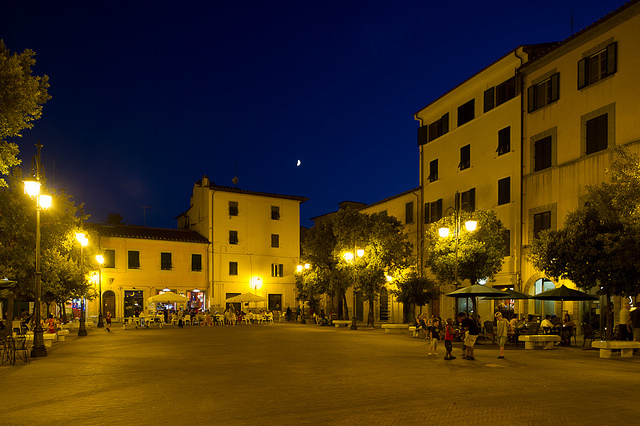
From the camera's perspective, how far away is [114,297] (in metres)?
46.1

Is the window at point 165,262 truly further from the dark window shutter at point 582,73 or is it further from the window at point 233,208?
the dark window shutter at point 582,73

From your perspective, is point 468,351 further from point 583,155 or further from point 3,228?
point 3,228

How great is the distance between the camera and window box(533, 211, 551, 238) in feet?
89.1

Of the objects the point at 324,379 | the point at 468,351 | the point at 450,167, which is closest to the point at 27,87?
the point at 324,379

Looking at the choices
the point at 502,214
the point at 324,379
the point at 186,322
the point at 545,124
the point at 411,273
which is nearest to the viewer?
the point at 324,379

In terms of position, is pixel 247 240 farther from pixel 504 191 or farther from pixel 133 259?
pixel 504 191

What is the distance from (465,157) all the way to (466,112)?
284 centimetres

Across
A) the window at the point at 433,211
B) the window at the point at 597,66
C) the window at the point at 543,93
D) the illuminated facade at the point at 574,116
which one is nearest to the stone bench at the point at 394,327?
the illuminated facade at the point at 574,116

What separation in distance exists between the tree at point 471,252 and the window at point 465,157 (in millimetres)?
7024

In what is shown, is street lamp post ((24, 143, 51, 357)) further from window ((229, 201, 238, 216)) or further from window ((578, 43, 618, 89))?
window ((229, 201, 238, 216))

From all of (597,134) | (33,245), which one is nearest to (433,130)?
(597,134)

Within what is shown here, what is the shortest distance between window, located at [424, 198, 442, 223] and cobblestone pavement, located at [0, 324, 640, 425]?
59.3 feet

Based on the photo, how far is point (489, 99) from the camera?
3234cm

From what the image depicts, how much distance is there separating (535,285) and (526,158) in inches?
256
